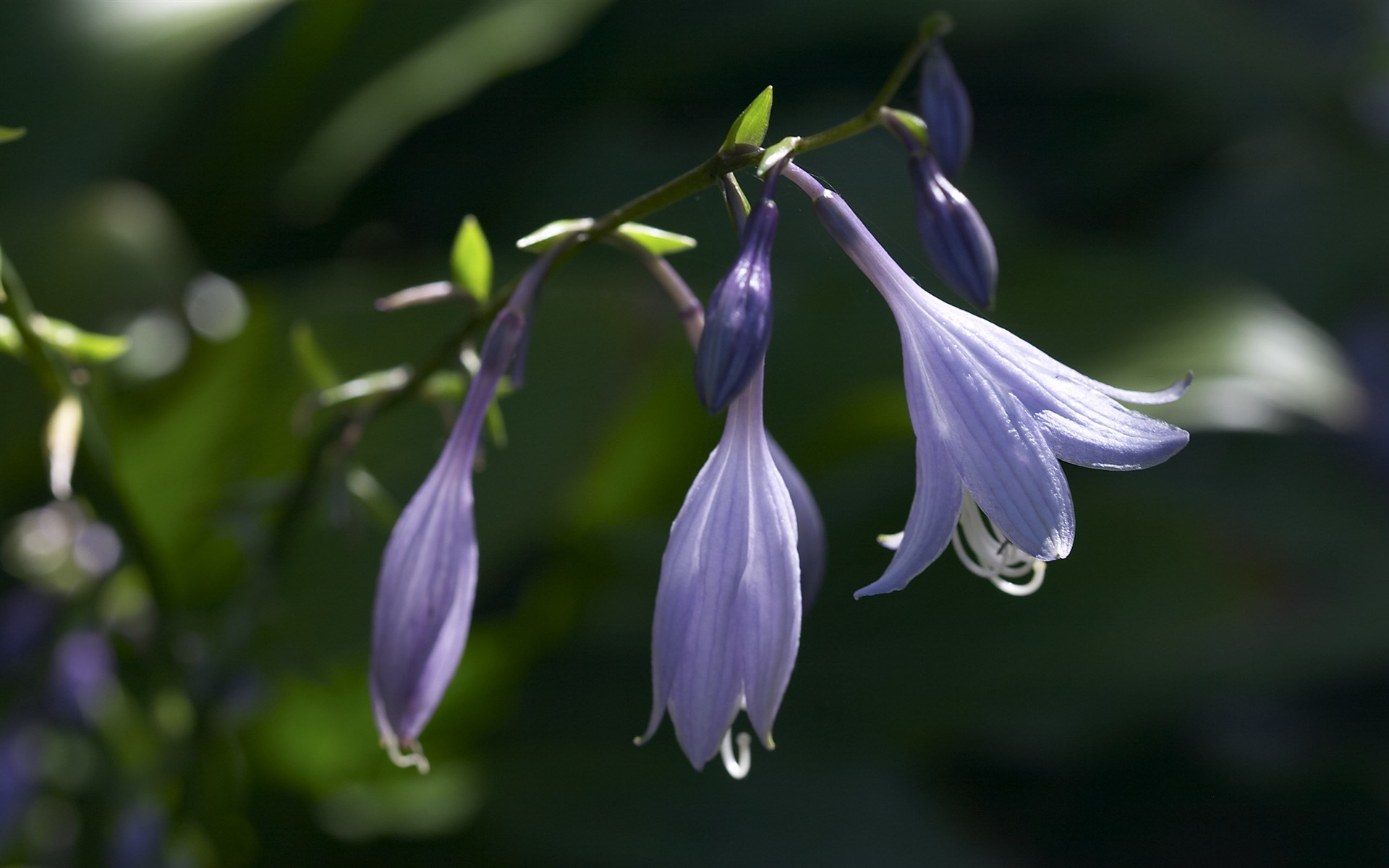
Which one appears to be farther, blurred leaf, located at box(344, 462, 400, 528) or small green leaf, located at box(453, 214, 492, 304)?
blurred leaf, located at box(344, 462, 400, 528)

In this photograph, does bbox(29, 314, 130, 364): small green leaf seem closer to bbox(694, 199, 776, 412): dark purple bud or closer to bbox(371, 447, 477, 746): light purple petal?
bbox(371, 447, 477, 746): light purple petal

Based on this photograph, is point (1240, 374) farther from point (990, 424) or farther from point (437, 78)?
point (437, 78)

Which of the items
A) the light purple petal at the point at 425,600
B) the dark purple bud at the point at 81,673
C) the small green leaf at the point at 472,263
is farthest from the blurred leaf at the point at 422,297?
the dark purple bud at the point at 81,673

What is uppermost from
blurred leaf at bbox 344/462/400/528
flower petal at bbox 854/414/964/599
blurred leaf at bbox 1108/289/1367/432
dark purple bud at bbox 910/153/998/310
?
dark purple bud at bbox 910/153/998/310

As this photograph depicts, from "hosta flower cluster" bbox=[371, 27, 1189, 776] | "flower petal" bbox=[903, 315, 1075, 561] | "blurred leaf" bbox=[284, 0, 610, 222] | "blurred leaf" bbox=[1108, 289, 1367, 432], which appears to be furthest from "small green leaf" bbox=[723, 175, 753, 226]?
"blurred leaf" bbox=[284, 0, 610, 222]

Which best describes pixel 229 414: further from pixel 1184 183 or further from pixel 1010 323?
pixel 1184 183

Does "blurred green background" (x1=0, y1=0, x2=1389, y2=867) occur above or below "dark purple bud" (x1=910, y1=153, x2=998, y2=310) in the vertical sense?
below
